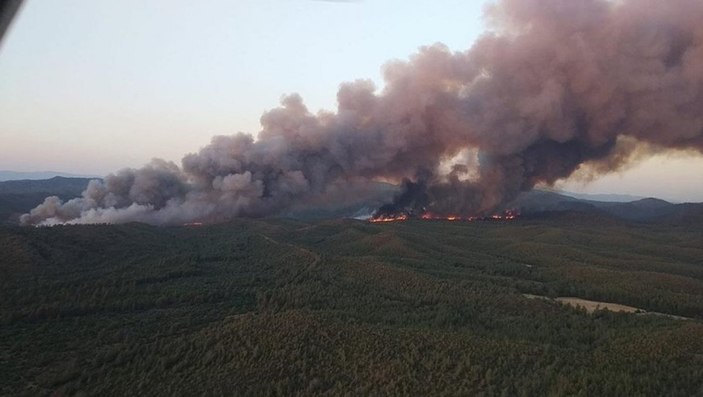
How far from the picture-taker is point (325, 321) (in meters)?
30.3

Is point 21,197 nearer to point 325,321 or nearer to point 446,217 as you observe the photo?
point 446,217

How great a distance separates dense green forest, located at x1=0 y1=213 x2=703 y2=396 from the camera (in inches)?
908

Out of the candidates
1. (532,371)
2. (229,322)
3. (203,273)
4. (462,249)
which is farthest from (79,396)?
(462,249)

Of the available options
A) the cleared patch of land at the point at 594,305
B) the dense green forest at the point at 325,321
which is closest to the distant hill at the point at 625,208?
the dense green forest at the point at 325,321

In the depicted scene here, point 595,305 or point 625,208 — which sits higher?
point 625,208

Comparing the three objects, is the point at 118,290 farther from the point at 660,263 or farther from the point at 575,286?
the point at 660,263

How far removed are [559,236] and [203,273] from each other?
185 ft

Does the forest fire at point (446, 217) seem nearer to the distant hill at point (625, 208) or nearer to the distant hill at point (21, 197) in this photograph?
the distant hill at point (625, 208)

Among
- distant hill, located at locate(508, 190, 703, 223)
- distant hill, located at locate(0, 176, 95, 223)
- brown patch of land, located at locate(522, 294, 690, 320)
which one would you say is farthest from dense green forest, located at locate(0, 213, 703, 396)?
distant hill, located at locate(508, 190, 703, 223)

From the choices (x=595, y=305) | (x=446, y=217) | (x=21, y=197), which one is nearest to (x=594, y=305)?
(x=595, y=305)

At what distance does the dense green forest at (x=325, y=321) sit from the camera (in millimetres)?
23062

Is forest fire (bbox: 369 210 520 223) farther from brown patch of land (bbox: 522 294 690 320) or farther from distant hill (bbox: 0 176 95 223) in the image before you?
distant hill (bbox: 0 176 95 223)

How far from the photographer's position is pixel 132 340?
92.5 feet

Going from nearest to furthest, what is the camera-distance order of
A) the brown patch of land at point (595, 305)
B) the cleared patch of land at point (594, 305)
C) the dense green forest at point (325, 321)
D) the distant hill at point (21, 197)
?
the dense green forest at point (325, 321) < the brown patch of land at point (595, 305) < the cleared patch of land at point (594, 305) < the distant hill at point (21, 197)
